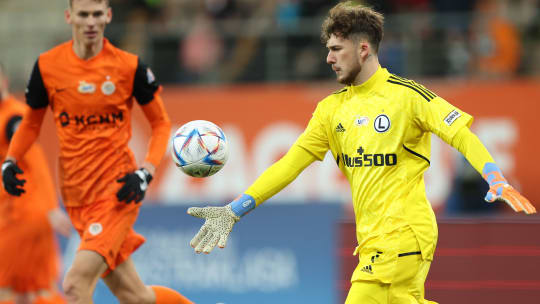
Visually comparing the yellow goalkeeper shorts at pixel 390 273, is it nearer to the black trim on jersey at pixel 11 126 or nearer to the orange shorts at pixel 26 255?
the black trim on jersey at pixel 11 126

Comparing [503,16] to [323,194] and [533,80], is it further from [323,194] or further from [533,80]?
[323,194]

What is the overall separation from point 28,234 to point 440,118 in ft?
15.6

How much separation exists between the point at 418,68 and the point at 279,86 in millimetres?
2016

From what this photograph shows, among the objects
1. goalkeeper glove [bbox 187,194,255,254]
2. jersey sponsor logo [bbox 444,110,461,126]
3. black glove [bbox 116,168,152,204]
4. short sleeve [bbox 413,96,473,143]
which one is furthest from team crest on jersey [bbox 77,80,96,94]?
jersey sponsor logo [bbox 444,110,461,126]

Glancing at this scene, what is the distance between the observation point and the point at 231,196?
44.8 feet

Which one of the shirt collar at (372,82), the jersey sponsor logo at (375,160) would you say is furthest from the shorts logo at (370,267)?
the shirt collar at (372,82)

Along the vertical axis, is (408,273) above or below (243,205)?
below

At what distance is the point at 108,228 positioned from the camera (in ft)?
22.9

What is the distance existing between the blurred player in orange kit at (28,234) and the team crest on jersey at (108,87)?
185 cm

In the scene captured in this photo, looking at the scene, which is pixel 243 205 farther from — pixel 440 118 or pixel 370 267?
pixel 440 118

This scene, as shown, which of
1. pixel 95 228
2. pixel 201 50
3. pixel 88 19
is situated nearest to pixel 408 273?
pixel 95 228

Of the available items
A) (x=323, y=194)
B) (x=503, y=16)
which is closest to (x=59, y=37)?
(x=323, y=194)

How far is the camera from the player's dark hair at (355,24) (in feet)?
19.6

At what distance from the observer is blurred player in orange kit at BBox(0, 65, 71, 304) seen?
887cm
